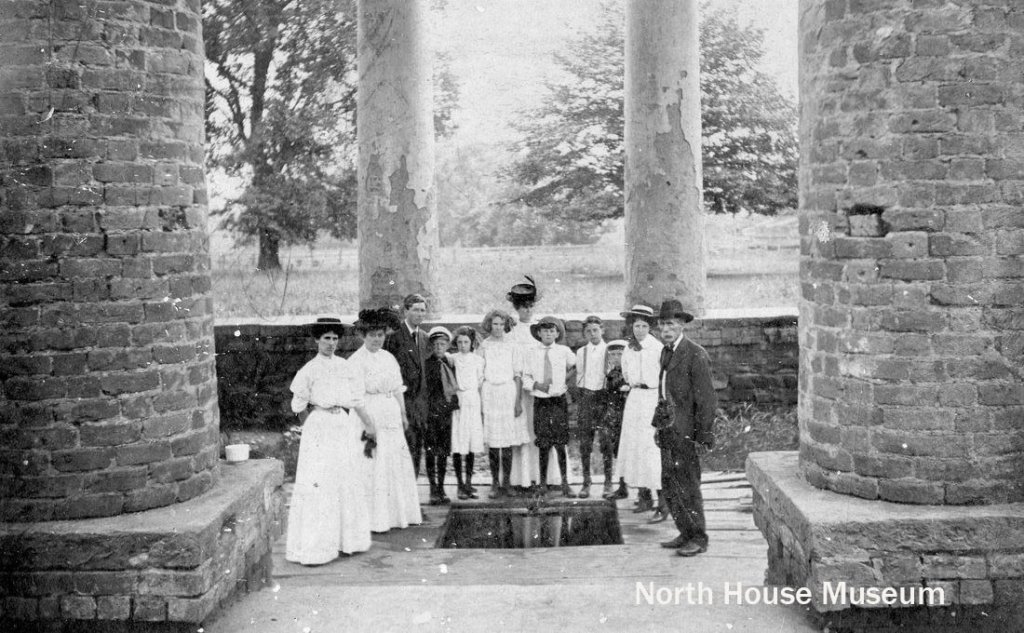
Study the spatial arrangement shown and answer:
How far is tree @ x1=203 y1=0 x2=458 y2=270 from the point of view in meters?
19.2

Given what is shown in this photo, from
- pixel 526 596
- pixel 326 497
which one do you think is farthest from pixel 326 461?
pixel 526 596

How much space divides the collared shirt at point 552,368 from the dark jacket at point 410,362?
0.95 metres

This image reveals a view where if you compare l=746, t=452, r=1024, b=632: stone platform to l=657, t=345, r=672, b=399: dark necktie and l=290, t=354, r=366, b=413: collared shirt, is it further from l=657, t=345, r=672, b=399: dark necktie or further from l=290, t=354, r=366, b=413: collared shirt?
l=290, t=354, r=366, b=413: collared shirt

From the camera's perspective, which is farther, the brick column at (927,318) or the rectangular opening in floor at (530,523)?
the rectangular opening in floor at (530,523)

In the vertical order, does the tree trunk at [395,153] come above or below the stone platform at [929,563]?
above

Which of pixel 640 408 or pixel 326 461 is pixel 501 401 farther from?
pixel 326 461

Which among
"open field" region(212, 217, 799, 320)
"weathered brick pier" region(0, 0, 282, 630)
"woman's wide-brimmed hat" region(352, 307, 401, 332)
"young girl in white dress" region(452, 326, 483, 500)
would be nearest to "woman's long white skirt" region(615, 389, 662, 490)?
"young girl in white dress" region(452, 326, 483, 500)

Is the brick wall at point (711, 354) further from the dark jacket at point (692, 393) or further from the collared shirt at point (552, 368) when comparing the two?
the dark jacket at point (692, 393)

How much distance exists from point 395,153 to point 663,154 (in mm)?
2937

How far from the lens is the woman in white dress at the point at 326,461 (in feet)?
23.1

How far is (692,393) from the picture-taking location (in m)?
6.97

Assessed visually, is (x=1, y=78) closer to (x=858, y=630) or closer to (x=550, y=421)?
(x=858, y=630)

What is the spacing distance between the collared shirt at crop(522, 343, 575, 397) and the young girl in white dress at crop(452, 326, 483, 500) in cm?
45

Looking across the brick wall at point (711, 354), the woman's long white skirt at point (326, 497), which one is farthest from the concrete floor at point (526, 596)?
the brick wall at point (711, 354)
